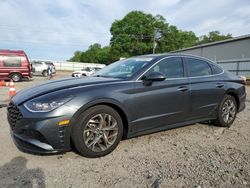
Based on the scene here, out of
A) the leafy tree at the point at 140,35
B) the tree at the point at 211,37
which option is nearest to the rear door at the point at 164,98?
the leafy tree at the point at 140,35

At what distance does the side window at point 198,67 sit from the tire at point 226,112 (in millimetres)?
704

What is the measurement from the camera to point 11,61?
1625cm

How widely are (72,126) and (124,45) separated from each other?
5652cm

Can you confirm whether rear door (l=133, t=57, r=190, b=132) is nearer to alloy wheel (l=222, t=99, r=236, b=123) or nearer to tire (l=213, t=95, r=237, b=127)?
tire (l=213, t=95, r=237, b=127)

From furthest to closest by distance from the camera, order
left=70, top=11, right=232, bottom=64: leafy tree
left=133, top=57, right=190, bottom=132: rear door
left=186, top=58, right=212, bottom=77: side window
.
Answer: left=70, top=11, right=232, bottom=64: leafy tree < left=186, top=58, right=212, bottom=77: side window < left=133, top=57, right=190, bottom=132: rear door

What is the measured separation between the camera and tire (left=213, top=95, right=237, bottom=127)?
191 inches

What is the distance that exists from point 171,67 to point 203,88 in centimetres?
79

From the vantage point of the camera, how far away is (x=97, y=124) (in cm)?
337

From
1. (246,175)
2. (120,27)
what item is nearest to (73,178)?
(246,175)

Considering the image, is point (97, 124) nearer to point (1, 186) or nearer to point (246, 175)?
point (1, 186)

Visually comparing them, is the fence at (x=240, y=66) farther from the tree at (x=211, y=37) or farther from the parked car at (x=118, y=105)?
the tree at (x=211, y=37)

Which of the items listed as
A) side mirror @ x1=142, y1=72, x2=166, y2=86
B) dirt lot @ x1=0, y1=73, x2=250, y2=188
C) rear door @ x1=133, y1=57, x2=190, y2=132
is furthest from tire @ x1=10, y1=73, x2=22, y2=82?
side mirror @ x1=142, y1=72, x2=166, y2=86

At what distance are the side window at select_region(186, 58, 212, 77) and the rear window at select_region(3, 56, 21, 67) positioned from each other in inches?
584

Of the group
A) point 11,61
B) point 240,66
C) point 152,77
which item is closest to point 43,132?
point 152,77
